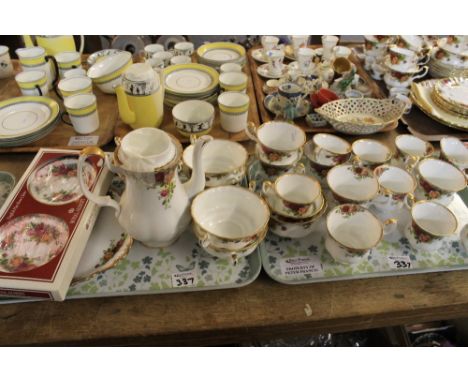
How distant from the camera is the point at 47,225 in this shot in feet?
2.46

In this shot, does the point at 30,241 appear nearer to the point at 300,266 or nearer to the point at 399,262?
the point at 300,266

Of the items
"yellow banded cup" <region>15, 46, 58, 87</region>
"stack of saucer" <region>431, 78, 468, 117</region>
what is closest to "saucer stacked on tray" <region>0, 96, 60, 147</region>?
"yellow banded cup" <region>15, 46, 58, 87</region>

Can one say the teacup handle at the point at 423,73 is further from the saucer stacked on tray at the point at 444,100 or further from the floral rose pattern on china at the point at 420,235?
the floral rose pattern on china at the point at 420,235

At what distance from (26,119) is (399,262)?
3.72 feet

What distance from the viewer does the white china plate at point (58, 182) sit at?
80cm

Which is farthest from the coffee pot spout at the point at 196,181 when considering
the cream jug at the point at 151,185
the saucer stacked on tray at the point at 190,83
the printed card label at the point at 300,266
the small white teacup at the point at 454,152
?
the small white teacup at the point at 454,152

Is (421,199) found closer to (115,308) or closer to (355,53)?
(115,308)

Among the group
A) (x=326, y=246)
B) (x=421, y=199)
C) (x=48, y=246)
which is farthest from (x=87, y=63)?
(x=421, y=199)

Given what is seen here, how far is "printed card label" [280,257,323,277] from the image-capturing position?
0.75 meters

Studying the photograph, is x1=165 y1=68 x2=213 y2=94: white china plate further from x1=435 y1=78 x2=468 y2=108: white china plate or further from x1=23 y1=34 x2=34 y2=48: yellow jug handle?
x1=435 y1=78 x2=468 y2=108: white china plate

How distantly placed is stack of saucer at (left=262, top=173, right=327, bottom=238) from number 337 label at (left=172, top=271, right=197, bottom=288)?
8.2 inches

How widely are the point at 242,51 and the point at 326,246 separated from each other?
99 centimetres

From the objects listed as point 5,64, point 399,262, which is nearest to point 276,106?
point 399,262
